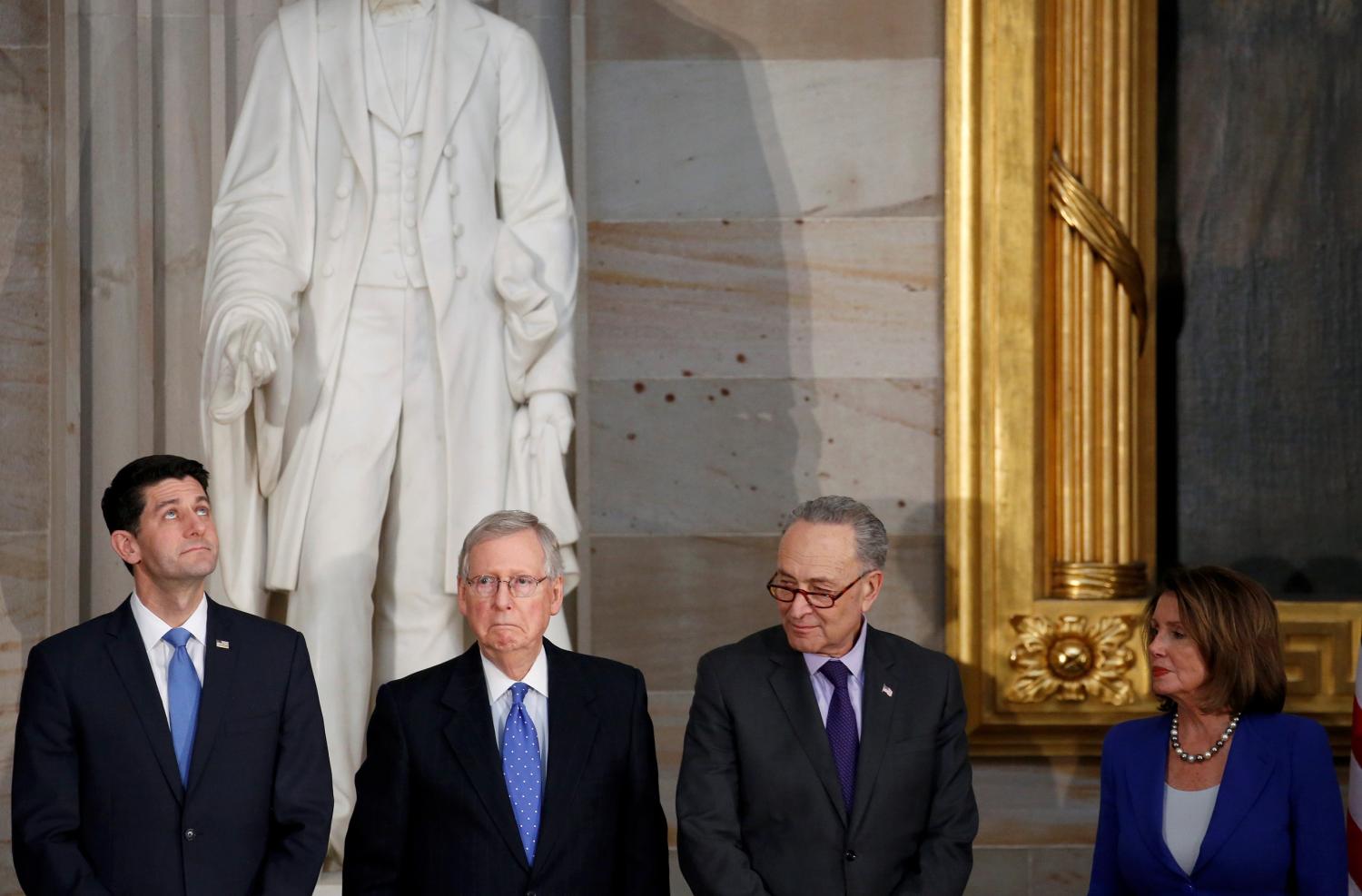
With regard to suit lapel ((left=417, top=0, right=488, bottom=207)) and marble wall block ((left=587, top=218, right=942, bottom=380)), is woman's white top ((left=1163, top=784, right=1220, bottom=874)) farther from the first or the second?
marble wall block ((left=587, top=218, right=942, bottom=380))

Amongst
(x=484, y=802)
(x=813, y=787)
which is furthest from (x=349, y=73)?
(x=813, y=787)

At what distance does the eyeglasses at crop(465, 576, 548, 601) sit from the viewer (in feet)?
11.8

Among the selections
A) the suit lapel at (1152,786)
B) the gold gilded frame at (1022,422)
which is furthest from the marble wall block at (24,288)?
the suit lapel at (1152,786)

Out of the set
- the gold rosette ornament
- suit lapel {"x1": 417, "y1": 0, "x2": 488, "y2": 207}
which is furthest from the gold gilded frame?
suit lapel {"x1": 417, "y1": 0, "x2": 488, "y2": 207}

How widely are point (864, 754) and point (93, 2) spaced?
3.78 metres

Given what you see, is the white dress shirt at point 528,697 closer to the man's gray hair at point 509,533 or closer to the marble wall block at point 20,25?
the man's gray hair at point 509,533

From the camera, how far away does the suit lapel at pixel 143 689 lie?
363 centimetres

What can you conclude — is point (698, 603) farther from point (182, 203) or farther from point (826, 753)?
point (826, 753)

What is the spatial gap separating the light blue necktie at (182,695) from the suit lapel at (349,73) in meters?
1.57

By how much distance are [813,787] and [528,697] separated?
1.93 feet

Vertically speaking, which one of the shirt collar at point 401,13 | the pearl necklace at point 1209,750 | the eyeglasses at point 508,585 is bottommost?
the pearl necklace at point 1209,750

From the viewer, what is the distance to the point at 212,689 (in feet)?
12.2

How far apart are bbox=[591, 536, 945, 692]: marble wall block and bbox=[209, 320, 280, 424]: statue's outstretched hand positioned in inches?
69.7

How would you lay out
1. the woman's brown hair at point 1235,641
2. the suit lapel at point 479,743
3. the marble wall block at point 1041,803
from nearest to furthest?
1. the suit lapel at point 479,743
2. the woman's brown hair at point 1235,641
3. the marble wall block at point 1041,803
